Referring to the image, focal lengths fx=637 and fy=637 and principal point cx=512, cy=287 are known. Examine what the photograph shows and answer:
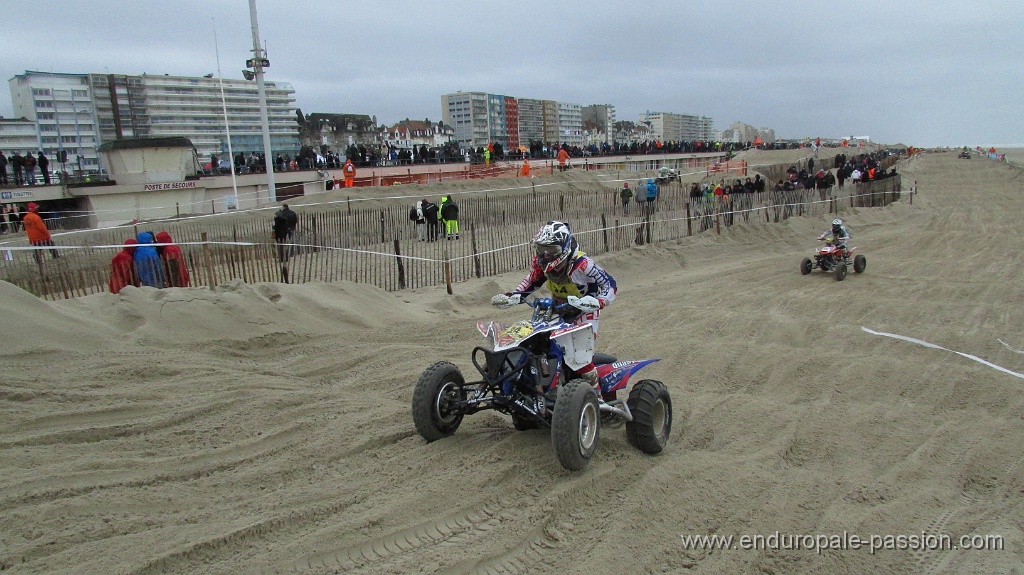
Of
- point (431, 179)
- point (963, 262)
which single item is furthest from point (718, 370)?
point (431, 179)

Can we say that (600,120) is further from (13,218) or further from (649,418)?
(649,418)

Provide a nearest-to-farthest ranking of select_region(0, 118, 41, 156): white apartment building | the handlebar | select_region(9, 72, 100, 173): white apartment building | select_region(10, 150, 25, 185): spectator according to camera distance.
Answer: the handlebar → select_region(10, 150, 25, 185): spectator → select_region(0, 118, 41, 156): white apartment building → select_region(9, 72, 100, 173): white apartment building

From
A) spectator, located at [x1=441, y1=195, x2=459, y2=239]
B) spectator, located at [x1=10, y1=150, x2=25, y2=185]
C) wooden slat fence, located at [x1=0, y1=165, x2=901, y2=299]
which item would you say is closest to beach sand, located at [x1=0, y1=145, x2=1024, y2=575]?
wooden slat fence, located at [x1=0, y1=165, x2=901, y2=299]

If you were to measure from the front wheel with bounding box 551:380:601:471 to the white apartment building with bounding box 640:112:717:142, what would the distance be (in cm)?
10290

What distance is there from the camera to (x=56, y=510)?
3.89m

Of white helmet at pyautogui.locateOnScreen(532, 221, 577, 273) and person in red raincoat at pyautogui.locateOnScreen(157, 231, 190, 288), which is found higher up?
white helmet at pyautogui.locateOnScreen(532, 221, 577, 273)

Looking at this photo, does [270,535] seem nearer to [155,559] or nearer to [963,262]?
[155,559]

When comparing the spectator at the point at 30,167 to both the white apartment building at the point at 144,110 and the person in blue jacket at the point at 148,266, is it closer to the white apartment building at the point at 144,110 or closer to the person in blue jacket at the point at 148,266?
the white apartment building at the point at 144,110

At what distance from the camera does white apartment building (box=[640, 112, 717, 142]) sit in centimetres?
11311

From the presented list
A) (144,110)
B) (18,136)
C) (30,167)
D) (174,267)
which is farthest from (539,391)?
(144,110)

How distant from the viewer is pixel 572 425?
456 cm

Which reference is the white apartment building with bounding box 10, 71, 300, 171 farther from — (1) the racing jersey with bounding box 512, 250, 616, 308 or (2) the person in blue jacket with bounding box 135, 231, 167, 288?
(1) the racing jersey with bounding box 512, 250, 616, 308

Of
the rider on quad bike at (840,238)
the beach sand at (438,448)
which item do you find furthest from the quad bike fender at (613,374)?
the rider on quad bike at (840,238)

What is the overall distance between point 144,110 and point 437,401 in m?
36.5
